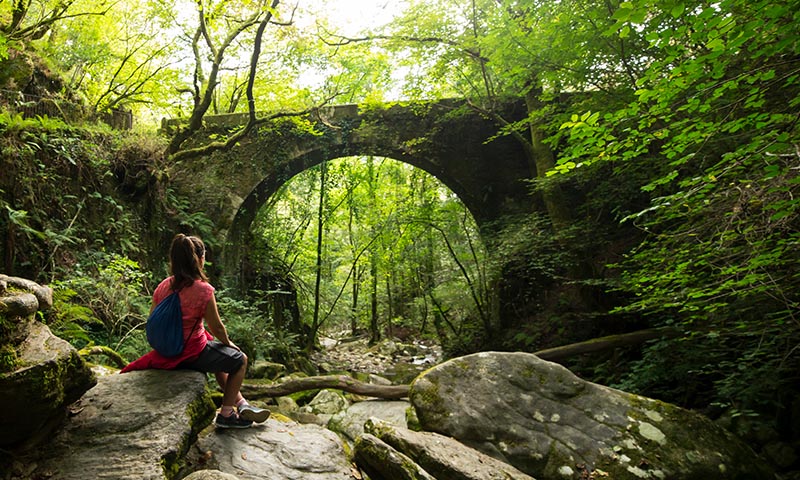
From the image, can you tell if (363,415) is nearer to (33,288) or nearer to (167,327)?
(167,327)

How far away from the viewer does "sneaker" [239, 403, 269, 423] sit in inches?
108

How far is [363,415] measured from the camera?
483cm

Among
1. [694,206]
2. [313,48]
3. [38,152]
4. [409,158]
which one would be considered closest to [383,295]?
[409,158]

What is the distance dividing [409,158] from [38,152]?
6.24m

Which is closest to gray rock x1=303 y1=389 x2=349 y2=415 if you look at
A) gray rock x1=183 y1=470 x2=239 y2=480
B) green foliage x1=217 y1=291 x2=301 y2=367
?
green foliage x1=217 y1=291 x2=301 y2=367

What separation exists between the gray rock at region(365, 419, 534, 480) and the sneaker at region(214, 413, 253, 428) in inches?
34.2

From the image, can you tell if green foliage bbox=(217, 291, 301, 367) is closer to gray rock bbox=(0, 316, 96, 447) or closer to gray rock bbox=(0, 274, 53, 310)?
gray rock bbox=(0, 274, 53, 310)

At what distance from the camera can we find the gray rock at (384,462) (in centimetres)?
237

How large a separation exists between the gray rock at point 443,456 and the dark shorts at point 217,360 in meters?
1.08

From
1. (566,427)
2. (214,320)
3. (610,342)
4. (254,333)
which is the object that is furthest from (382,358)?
(214,320)

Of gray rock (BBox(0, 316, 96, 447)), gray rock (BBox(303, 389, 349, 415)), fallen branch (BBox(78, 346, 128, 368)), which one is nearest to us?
gray rock (BBox(0, 316, 96, 447))

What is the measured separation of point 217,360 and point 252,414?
1.61 feet

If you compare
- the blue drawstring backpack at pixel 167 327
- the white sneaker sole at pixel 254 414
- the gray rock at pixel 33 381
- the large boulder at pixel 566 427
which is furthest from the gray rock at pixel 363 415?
the gray rock at pixel 33 381

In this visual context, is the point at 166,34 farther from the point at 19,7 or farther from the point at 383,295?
the point at 383,295
